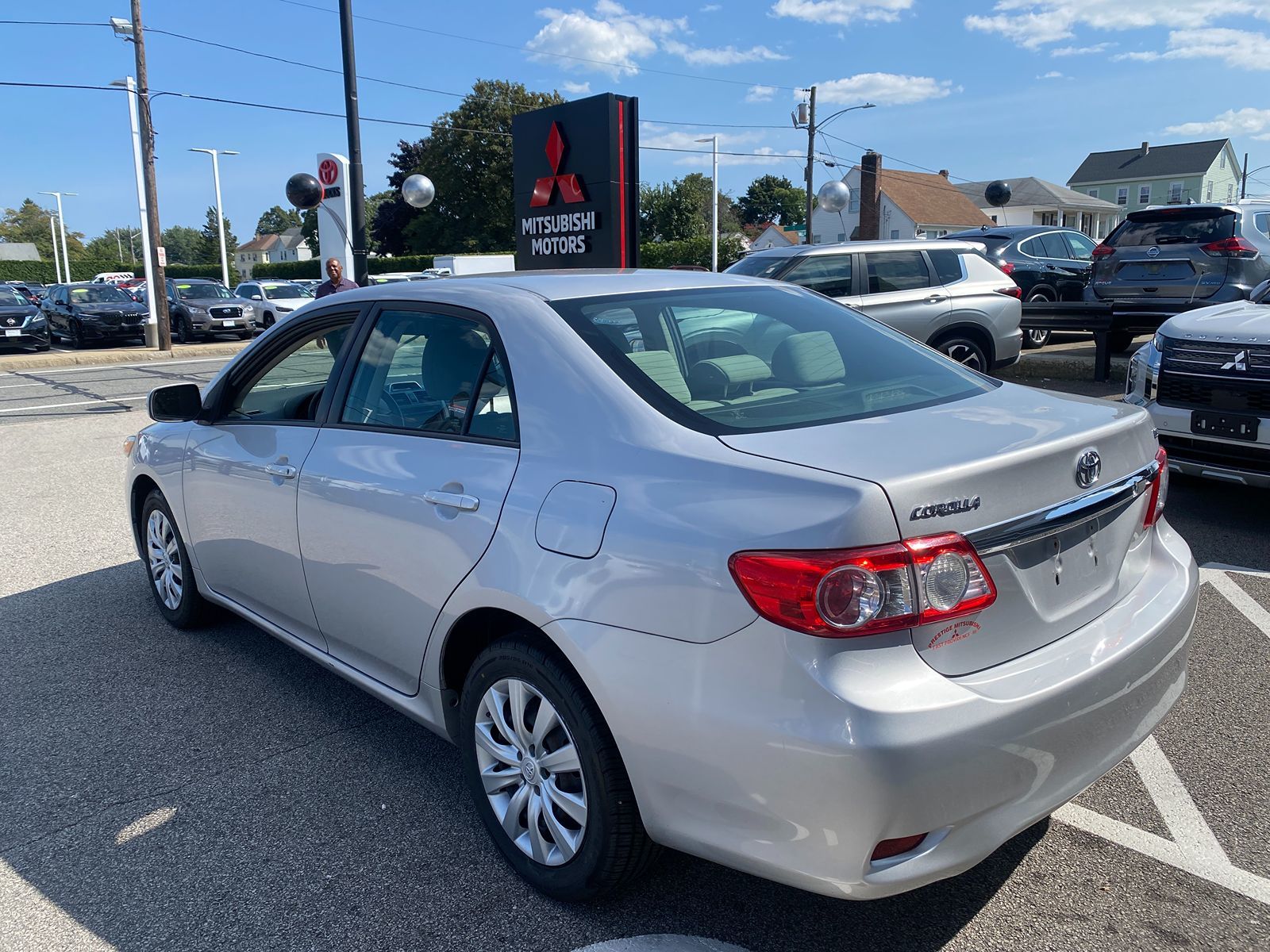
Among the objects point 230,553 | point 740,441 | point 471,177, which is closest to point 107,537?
point 230,553

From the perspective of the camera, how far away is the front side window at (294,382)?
12.0 feet

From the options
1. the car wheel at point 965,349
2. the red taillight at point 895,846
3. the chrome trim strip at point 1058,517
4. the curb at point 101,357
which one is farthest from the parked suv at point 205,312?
the red taillight at point 895,846

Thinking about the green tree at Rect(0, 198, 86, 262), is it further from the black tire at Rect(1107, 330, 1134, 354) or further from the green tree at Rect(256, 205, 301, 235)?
the black tire at Rect(1107, 330, 1134, 354)

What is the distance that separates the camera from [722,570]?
207 centimetres

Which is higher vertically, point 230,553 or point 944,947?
point 230,553

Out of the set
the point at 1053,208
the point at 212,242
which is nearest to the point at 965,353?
the point at 1053,208

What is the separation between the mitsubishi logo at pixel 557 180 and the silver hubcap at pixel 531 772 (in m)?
8.64

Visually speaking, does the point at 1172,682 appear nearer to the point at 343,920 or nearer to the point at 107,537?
the point at 343,920

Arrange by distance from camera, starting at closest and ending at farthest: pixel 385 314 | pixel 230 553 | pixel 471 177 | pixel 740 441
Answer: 1. pixel 740 441
2. pixel 385 314
3. pixel 230 553
4. pixel 471 177

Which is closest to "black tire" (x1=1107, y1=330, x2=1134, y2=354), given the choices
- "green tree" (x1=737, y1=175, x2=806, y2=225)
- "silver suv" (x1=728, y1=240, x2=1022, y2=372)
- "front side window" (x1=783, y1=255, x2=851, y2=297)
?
"silver suv" (x1=728, y1=240, x2=1022, y2=372)

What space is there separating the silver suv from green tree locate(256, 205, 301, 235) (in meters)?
166

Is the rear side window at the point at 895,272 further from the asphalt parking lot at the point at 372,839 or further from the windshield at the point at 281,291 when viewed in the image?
the windshield at the point at 281,291

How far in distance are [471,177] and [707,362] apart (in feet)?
223

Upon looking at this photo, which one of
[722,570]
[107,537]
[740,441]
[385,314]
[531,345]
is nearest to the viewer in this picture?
[722,570]
